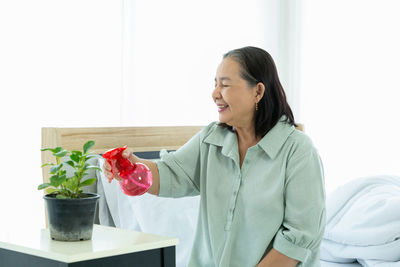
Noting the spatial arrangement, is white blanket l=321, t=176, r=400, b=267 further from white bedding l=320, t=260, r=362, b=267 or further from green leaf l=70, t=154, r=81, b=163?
green leaf l=70, t=154, r=81, b=163

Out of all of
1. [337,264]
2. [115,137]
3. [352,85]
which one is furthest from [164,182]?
[352,85]

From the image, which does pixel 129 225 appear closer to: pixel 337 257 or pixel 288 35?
pixel 337 257

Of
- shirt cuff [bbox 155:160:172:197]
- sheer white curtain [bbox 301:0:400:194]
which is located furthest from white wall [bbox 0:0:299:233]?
shirt cuff [bbox 155:160:172:197]

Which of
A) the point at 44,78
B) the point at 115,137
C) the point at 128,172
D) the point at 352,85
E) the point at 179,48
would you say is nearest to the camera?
the point at 128,172

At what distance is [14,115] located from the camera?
7.98 ft

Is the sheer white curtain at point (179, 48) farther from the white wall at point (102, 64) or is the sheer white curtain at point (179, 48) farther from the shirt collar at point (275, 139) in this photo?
the shirt collar at point (275, 139)

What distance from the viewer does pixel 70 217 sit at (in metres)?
1.35

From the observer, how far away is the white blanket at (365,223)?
205 cm

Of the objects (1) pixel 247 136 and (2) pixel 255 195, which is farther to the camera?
(1) pixel 247 136

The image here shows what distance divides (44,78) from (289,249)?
140 centimetres

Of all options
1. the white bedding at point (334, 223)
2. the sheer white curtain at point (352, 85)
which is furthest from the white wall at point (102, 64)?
the white bedding at point (334, 223)

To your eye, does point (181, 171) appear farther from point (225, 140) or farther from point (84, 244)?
point (84, 244)

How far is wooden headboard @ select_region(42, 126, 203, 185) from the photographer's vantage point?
2057mm

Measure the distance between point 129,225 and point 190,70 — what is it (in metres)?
1.27
